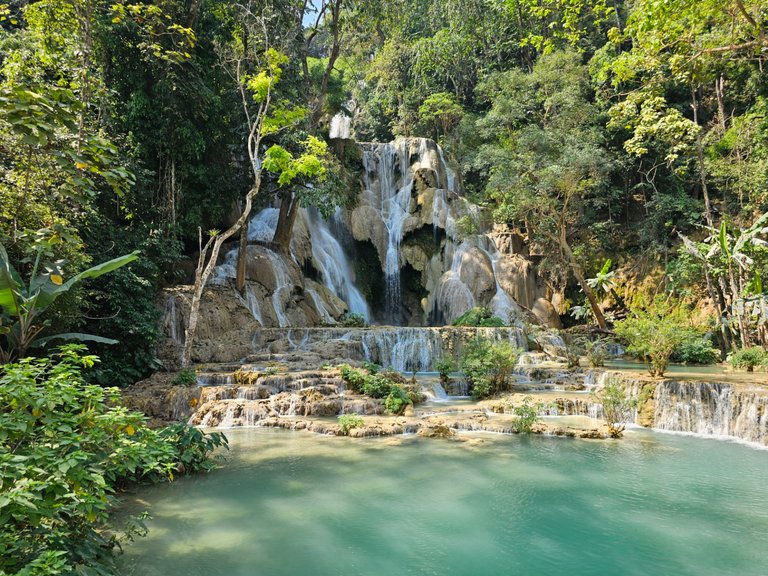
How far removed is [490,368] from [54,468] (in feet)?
34.2

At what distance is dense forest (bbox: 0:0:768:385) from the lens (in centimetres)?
777

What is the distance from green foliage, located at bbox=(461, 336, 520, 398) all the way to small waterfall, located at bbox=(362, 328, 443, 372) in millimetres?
3322

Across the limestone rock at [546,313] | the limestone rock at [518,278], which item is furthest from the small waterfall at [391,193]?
the limestone rock at [546,313]

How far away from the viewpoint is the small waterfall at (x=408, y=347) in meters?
15.8

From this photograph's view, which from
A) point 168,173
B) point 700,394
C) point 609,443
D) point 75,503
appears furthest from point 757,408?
point 168,173

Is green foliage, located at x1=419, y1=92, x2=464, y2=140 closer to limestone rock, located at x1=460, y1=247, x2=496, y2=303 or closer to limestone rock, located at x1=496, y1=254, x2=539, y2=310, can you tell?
limestone rock, located at x1=460, y1=247, x2=496, y2=303

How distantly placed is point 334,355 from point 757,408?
32.7 feet

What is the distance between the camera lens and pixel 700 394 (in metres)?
9.78

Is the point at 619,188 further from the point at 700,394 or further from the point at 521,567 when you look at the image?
the point at 521,567

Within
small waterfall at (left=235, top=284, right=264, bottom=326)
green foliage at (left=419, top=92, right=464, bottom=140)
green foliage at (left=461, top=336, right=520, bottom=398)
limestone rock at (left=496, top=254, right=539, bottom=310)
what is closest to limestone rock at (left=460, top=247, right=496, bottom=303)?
limestone rock at (left=496, top=254, right=539, bottom=310)

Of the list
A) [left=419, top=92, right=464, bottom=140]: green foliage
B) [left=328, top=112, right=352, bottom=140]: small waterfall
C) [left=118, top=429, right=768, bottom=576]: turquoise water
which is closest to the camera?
[left=118, top=429, right=768, bottom=576]: turquoise water

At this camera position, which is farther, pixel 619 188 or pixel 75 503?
pixel 619 188

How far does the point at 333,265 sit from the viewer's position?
23.0m

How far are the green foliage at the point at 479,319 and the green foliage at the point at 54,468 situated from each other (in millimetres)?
16027
